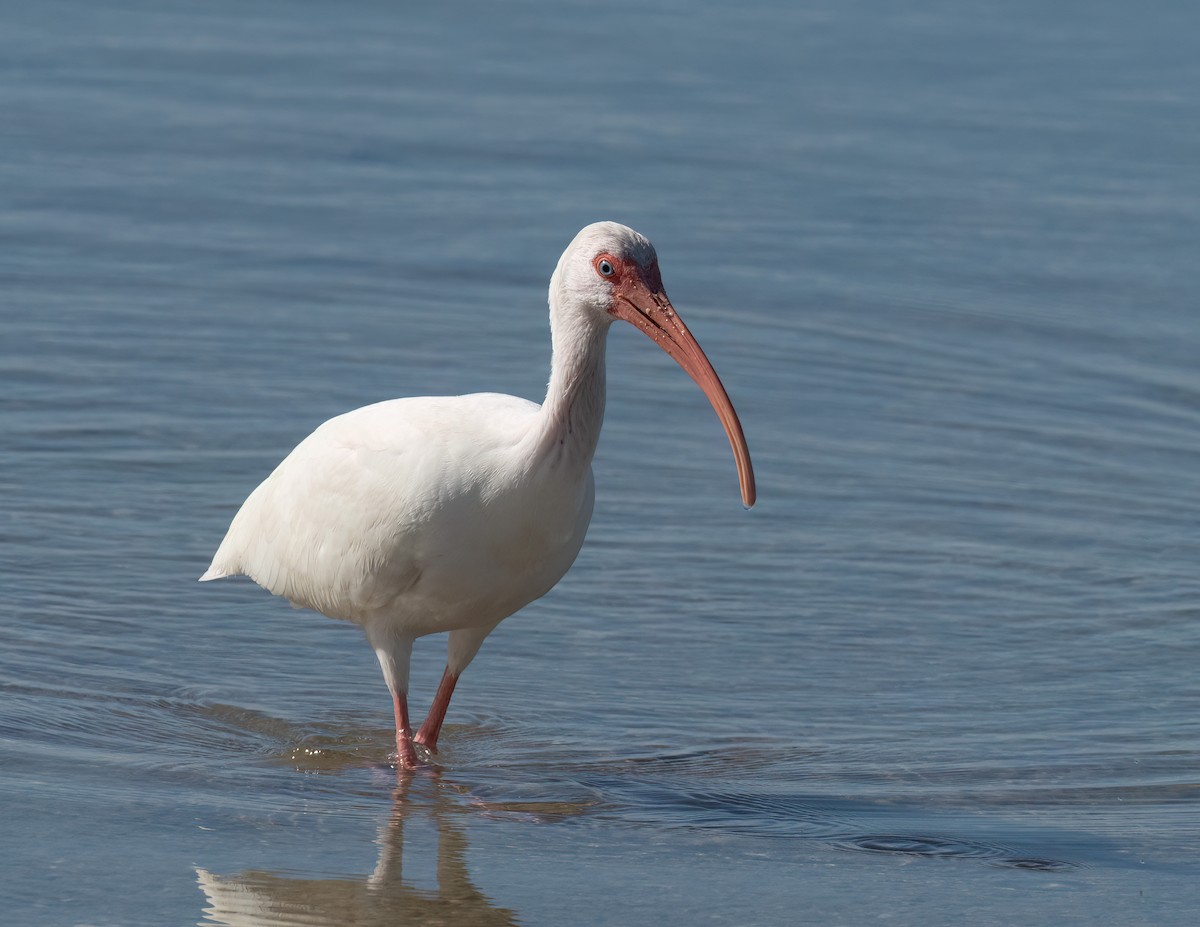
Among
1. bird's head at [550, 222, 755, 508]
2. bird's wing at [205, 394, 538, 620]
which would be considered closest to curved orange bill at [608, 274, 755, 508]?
bird's head at [550, 222, 755, 508]

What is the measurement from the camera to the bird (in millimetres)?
7219

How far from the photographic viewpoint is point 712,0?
21328 mm

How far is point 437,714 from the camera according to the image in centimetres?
831

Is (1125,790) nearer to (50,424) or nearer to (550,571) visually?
(550,571)

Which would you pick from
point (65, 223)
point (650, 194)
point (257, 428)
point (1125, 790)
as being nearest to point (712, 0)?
point (650, 194)

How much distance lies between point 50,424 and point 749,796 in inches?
206

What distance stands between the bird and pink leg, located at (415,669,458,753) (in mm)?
352

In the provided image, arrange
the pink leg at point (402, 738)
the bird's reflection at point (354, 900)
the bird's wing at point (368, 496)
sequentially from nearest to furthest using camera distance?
the bird's reflection at point (354, 900) < the bird's wing at point (368, 496) < the pink leg at point (402, 738)

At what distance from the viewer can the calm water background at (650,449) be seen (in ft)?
23.7

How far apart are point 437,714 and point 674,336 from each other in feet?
6.23

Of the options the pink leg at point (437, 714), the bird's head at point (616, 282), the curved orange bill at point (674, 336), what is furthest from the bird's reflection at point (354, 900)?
the bird's head at point (616, 282)

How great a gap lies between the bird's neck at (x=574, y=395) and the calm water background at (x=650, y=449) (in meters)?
1.28

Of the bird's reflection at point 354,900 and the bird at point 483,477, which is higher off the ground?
the bird at point 483,477

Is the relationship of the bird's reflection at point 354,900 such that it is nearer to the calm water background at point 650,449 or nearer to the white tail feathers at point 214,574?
the calm water background at point 650,449
